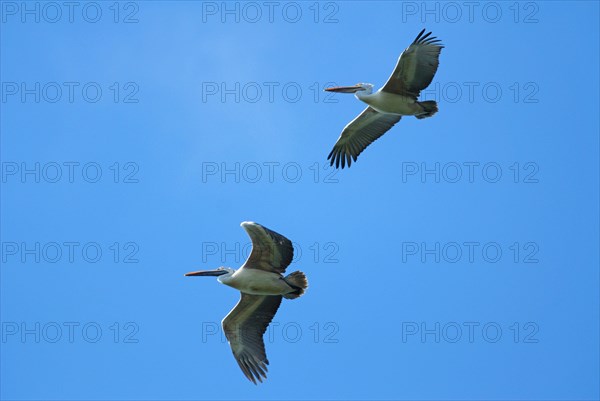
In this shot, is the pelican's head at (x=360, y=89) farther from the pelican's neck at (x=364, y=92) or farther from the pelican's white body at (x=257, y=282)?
the pelican's white body at (x=257, y=282)

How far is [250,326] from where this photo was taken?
1672cm

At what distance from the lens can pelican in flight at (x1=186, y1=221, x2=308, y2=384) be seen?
1556cm

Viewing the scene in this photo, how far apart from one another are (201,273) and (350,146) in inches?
183

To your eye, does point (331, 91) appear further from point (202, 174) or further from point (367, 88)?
point (202, 174)

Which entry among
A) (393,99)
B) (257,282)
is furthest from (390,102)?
(257,282)

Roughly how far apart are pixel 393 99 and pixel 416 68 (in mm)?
795

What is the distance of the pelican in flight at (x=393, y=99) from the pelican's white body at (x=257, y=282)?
426 centimetres

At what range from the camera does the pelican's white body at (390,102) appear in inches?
715

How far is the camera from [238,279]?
16.1 meters

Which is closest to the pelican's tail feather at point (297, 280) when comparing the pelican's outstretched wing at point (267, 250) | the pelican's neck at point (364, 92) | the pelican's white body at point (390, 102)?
the pelican's outstretched wing at point (267, 250)

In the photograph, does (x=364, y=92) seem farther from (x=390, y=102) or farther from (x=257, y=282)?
(x=257, y=282)

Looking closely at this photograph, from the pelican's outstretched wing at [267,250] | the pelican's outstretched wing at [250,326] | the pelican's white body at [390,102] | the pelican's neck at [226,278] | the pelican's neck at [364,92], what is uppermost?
the pelican's neck at [364,92]

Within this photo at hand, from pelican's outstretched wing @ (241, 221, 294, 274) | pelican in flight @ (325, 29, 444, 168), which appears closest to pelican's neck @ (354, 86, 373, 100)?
pelican in flight @ (325, 29, 444, 168)

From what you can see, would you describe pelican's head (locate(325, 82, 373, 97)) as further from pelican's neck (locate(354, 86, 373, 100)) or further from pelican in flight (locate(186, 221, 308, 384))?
pelican in flight (locate(186, 221, 308, 384))
